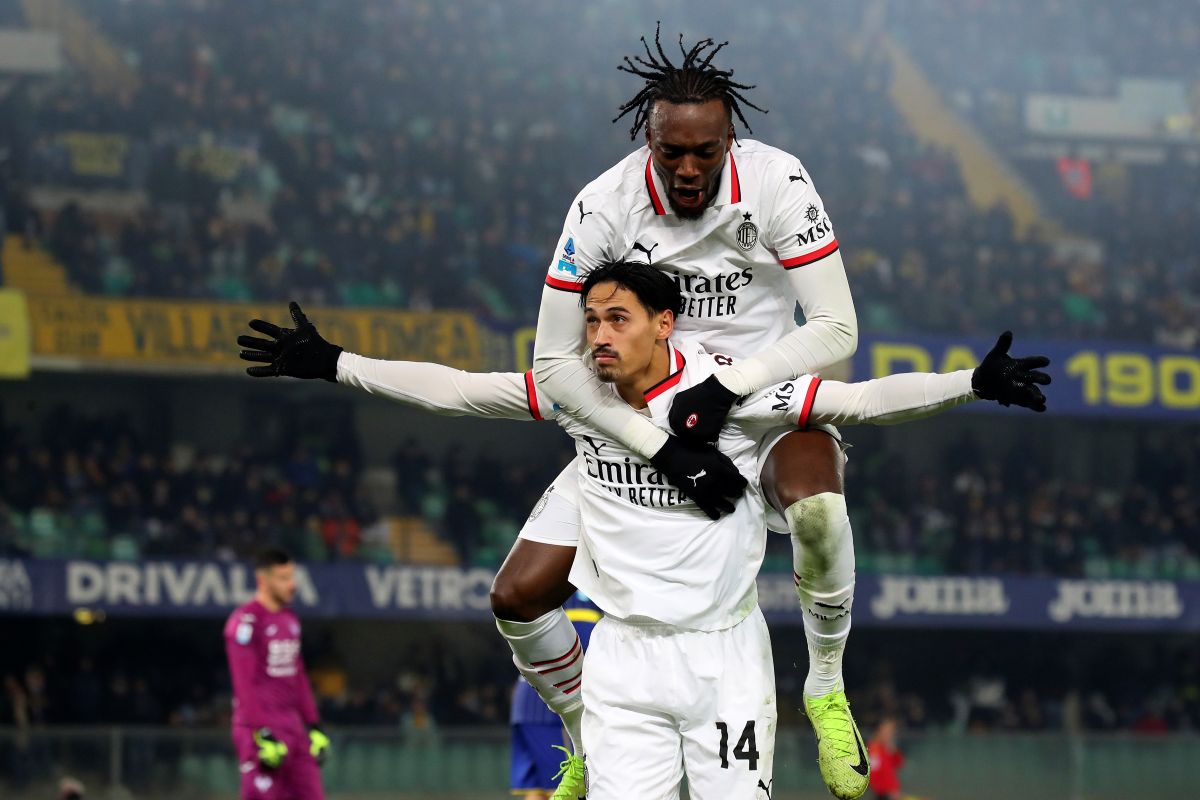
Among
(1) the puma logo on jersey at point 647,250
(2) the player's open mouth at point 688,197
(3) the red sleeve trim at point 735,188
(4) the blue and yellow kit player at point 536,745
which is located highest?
(3) the red sleeve trim at point 735,188

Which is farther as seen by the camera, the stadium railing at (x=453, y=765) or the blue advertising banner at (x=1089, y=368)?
the blue advertising banner at (x=1089, y=368)

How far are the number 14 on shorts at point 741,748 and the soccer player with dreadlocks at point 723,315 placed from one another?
333 millimetres

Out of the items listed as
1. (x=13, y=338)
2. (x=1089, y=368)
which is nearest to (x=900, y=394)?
(x=13, y=338)

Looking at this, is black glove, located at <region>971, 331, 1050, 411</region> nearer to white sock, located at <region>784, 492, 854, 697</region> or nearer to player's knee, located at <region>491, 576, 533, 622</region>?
white sock, located at <region>784, 492, 854, 697</region>

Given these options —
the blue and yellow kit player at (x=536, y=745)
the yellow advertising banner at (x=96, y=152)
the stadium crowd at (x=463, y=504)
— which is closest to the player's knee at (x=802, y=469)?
the blue and yellow kit player at (x=536, y=745)

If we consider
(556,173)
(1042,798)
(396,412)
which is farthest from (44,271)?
(1042,798)

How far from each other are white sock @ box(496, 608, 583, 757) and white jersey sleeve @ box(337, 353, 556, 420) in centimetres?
67

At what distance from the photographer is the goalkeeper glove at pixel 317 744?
9.06 meters

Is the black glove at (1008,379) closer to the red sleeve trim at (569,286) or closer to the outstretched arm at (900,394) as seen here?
the outstretched arm at (900,394)

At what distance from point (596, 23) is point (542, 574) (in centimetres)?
1899

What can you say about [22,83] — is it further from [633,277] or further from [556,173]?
[633,277]

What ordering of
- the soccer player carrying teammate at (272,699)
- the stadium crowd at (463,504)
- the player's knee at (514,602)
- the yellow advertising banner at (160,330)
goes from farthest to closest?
the yellow advertising banner at (160,330) → the stadium crowd at (463,504) → the soccer player carrying teammate at (272,699) → the player's knee at (514,602)

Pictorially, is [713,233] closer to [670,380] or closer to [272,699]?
[670,380]

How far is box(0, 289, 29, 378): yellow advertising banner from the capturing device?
17.6 meters
